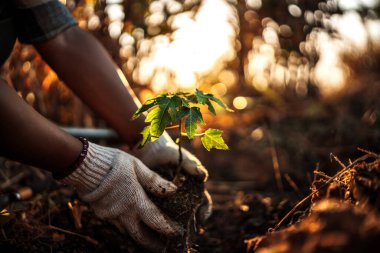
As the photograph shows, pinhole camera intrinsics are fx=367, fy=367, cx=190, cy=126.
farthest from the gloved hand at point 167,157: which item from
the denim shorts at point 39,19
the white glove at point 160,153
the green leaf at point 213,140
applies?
the denim shorts at point 39,19

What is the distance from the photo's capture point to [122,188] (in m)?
1.36

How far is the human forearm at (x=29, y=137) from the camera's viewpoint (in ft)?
3.82

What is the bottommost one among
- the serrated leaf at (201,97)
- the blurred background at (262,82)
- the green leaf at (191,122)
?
the blurred background at (262,82)

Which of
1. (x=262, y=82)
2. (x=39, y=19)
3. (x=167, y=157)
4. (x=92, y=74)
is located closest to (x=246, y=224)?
(x=167, y=157)

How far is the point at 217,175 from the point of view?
11.1ft

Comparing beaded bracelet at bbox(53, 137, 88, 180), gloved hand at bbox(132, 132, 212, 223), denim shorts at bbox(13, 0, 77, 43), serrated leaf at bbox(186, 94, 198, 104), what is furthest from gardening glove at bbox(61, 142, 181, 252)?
denim shorts at bbox(13, 0, 77, 43)

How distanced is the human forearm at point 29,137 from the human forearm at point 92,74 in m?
0.48

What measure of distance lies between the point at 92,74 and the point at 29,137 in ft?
2.00

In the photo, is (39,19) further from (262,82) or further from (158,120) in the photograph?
(262,82)

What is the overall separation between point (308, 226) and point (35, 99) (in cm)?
248

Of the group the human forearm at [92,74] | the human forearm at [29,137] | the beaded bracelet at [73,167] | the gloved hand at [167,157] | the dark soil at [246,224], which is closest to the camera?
the dark soil at [246,224]

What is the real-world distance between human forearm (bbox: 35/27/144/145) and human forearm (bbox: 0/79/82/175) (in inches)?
19.0

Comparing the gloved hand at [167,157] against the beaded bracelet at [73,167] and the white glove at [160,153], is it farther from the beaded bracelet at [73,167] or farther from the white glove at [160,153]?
the beaded bracelet at [73,167]

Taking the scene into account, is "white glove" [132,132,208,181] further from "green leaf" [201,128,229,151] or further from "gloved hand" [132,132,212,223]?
"green leaf" [201,128,229,151]
